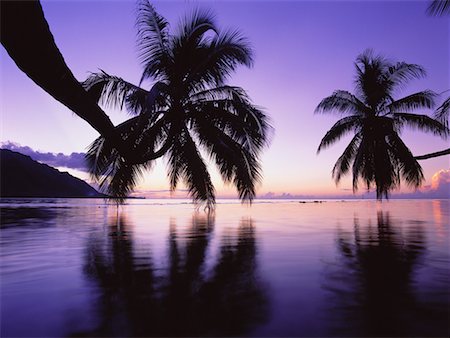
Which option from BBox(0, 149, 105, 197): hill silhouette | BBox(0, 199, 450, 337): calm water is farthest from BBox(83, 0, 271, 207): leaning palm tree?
BBox(0, 149, 105, 197): hill silhouette

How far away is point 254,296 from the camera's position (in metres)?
2.28

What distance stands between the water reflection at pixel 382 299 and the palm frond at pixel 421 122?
48.0 ft

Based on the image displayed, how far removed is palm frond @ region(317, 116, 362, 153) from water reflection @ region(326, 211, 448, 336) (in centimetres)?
1464

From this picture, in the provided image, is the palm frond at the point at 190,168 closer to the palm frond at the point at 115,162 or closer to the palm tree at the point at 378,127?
the palm frond at the point at 115,162

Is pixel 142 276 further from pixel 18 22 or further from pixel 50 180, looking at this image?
pixel 50 180

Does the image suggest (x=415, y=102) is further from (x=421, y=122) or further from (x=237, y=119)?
(x=237, y=119)

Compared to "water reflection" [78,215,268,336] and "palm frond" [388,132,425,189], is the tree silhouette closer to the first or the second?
"water reflection" [78,215,268,336]

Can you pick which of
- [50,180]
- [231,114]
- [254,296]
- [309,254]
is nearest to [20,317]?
[254,296]

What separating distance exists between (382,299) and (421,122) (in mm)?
17173

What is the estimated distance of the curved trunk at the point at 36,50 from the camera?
1810 millimetres

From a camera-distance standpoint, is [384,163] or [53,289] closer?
[53,289]

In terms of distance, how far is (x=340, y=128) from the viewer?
708 inches

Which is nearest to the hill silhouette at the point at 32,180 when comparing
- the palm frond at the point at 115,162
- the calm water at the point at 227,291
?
the palm frond at the point at 115,162

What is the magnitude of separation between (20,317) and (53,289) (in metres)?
0.62
